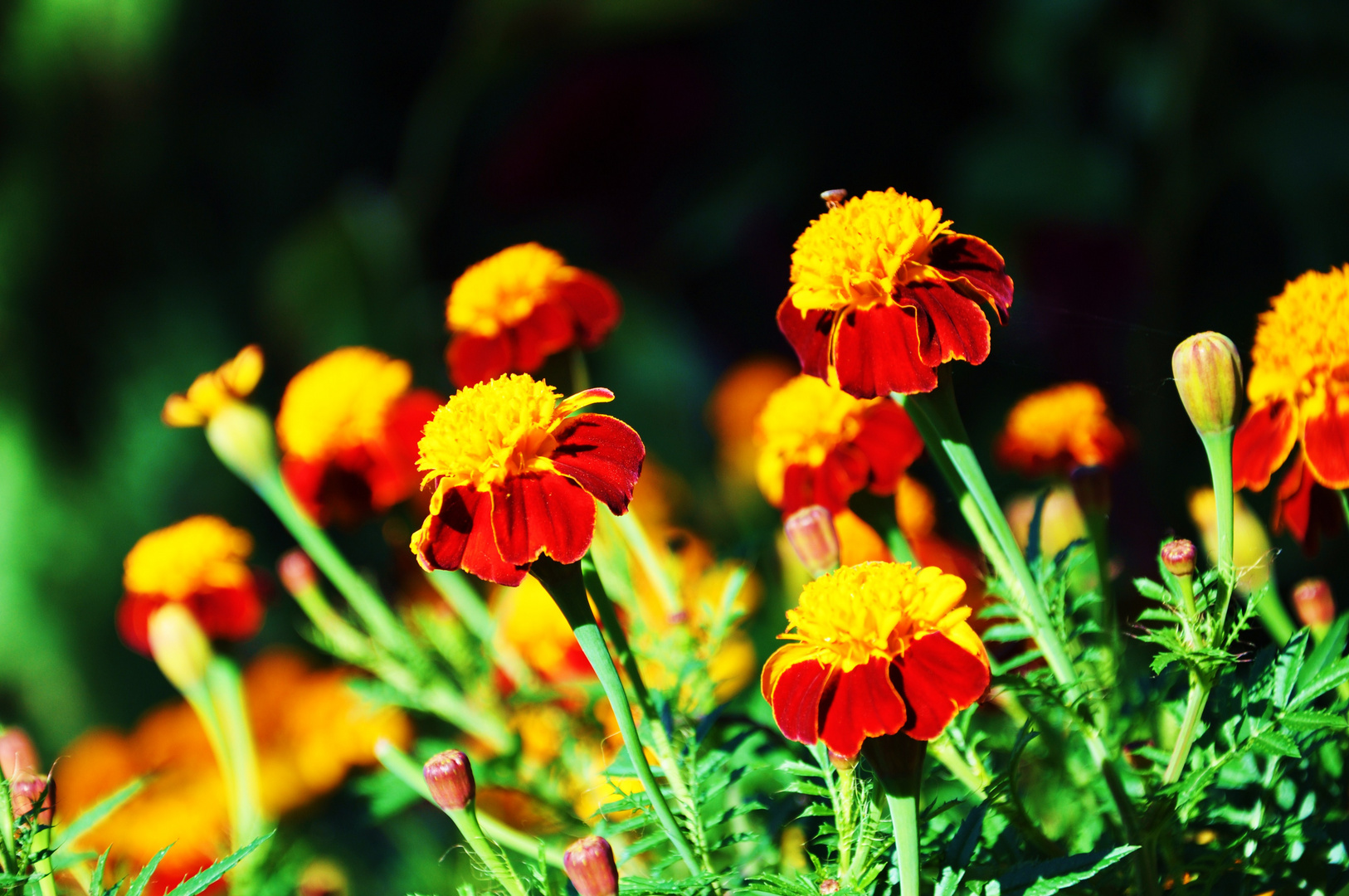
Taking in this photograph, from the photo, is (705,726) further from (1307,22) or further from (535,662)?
(1307,22)

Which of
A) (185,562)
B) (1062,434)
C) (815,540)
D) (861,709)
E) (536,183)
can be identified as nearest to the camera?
(861,709)

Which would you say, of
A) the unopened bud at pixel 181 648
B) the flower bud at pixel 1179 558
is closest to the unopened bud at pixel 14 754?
the unopened bud at pixel 181 648

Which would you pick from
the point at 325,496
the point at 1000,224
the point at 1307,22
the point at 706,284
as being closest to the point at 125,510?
the point at 706,284

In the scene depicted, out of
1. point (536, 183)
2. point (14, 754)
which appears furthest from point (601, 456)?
point (536, 183)

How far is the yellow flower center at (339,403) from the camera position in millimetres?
539

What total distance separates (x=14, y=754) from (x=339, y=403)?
8.8 inches

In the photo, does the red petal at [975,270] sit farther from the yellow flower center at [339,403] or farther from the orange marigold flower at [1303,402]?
the yellow flower center at [339,403]

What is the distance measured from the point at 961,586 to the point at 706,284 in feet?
4.44

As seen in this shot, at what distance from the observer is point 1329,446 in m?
0.32

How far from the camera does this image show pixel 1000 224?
4.30 feet

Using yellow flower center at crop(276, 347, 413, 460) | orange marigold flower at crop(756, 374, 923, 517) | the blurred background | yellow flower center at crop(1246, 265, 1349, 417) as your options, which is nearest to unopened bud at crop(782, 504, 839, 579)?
orange marigold flower at crop(756, 374, 923, 517)

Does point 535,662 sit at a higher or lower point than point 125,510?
lower

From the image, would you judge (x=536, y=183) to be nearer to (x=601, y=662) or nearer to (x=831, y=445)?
(x=831, y=445)

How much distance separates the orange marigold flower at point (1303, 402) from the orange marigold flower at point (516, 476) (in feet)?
0.67
